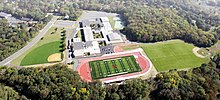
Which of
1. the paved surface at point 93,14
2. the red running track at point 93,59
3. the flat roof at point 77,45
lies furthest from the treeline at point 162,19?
the flat roof at point 77,45

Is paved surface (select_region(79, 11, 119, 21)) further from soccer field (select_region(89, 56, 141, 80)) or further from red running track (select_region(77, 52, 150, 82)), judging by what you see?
soccer field (select_region(89, 56, 141, 80))

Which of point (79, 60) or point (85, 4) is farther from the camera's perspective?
point (85, 4)

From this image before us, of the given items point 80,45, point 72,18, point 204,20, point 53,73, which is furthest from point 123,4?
point 53,73

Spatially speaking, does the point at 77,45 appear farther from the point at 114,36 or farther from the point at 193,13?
the point at 193,13

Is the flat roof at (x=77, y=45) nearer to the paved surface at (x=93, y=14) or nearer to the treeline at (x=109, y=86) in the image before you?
the treeline at (x=109, y=86)

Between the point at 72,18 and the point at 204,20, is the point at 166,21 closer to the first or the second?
the point at 204,20
